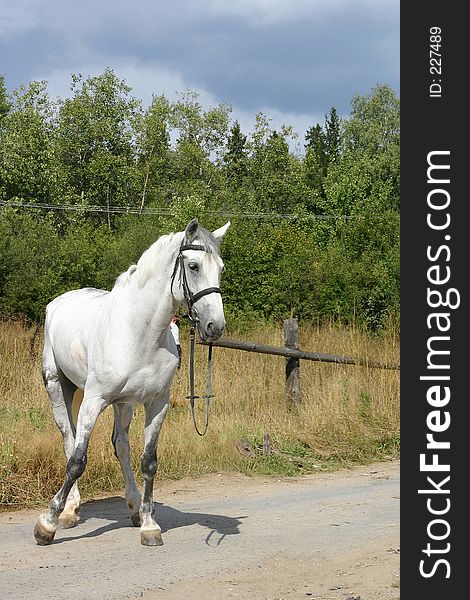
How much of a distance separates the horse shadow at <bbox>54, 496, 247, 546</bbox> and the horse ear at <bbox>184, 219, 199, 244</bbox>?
234cm

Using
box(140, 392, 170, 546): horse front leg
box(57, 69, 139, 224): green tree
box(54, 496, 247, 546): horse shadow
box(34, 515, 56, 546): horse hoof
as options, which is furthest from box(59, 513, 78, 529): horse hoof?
box(57, 69, 139, 224): green tree

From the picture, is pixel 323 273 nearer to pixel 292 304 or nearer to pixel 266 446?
pixel 292 304

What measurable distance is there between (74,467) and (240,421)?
4.69m

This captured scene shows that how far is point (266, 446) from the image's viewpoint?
1052 cm

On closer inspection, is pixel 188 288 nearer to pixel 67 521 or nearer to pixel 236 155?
pixel 67 521

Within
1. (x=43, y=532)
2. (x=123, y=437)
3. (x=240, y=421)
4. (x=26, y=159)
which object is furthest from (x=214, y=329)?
(x=26, y=159)

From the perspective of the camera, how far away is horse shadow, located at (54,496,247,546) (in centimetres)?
729

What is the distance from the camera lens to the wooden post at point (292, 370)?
41.9 ft

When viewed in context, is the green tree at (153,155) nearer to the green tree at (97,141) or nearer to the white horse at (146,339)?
the green tree at (97,141)

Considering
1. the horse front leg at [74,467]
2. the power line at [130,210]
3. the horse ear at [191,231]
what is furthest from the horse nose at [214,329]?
the power line at [130,210]

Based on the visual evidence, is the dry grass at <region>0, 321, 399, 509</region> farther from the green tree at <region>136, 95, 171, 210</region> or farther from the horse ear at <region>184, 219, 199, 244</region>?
the green tree at <region>136, 95, 171, 210</region>

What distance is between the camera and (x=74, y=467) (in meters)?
7.00

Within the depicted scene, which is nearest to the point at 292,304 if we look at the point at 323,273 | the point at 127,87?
the point at 323,273

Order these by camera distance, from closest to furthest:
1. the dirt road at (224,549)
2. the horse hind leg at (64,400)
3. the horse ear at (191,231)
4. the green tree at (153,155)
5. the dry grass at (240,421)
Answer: the dirt road at (224,549) → the horse ear at (191,231) → the horse hind leg at (64,400) → the dry grass at (240,421) → the green tree at (153,155)
